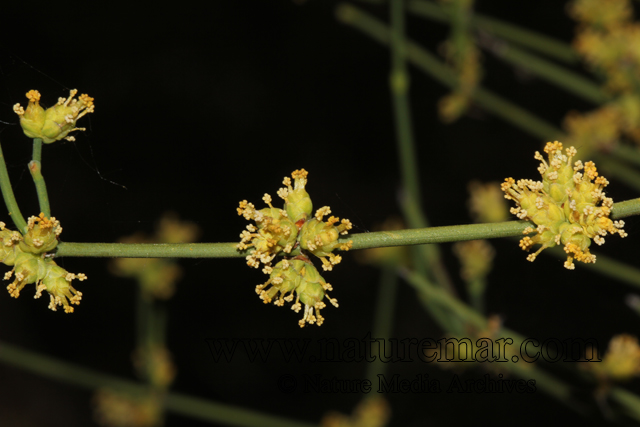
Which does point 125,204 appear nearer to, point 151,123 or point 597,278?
point 151,123

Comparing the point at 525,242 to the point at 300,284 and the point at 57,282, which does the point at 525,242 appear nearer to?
the point at 300,284

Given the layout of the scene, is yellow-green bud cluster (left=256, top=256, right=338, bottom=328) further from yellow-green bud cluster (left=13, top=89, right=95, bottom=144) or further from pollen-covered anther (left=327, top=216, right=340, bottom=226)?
yellow-green bud cluster (left=13, top=89, right=95, bottom=144)

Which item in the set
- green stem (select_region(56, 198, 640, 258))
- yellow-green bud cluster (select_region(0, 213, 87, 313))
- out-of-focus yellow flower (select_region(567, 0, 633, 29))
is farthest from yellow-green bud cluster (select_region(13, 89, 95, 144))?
out-of-focus yellow flower (select_region(567, 0, 633, 29))

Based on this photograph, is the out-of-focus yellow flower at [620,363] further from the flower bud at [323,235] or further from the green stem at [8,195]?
the green stem at [8,195]

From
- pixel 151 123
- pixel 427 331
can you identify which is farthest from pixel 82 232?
pixel 427 331

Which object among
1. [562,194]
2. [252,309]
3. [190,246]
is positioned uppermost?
[252,309]

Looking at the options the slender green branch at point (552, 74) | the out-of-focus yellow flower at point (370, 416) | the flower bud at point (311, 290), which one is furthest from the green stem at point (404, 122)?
the flower bud at point (311, 290)
